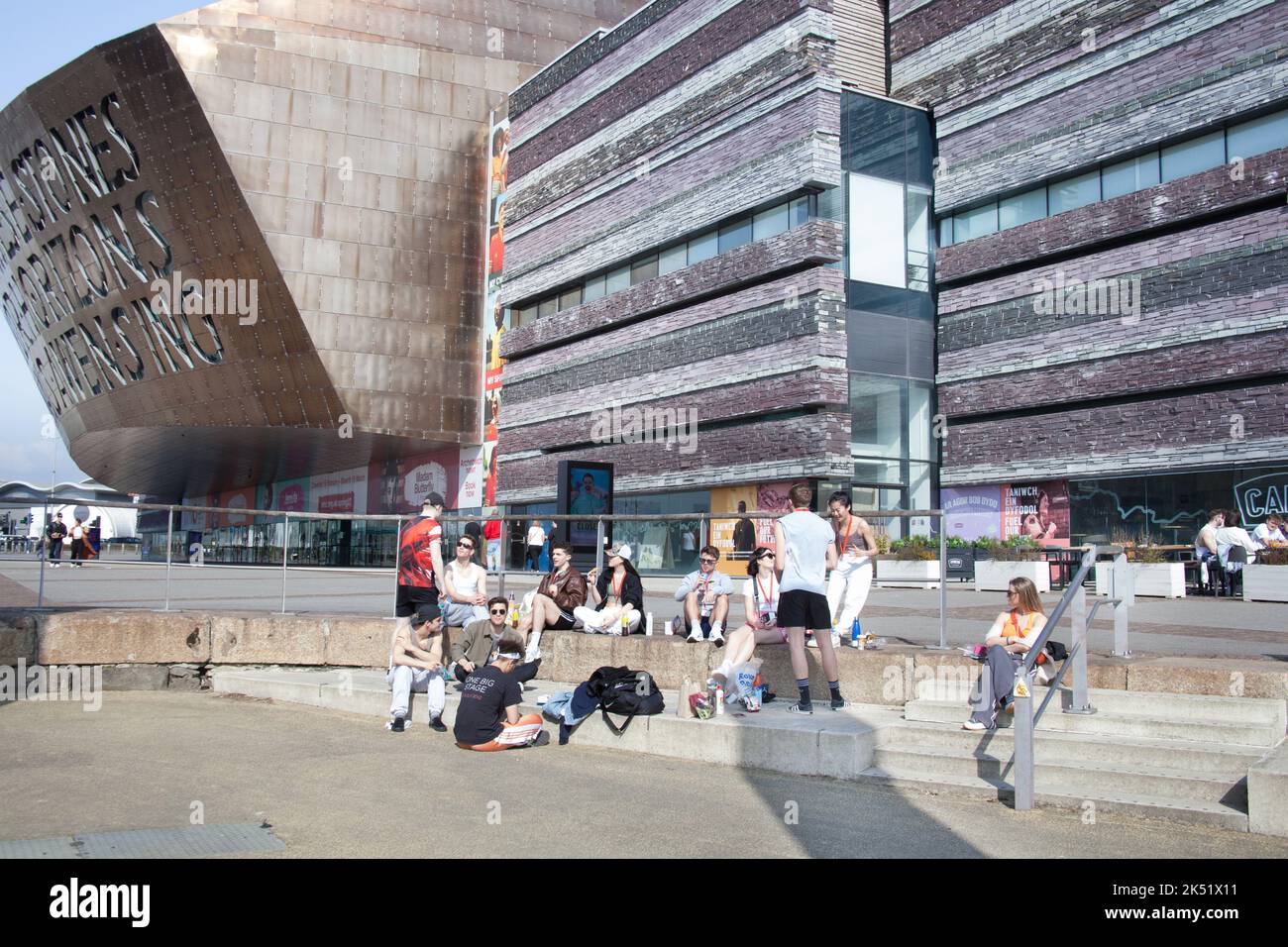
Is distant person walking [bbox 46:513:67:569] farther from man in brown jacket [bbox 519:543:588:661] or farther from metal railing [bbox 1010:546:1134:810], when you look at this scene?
metal railing [bbox 1010:546:1134:810]

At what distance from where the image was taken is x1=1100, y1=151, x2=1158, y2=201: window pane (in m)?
26.2

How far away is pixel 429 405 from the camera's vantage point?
4378cm

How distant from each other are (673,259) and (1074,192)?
42.7ft

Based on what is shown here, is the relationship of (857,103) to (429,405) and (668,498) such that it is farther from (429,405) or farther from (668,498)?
(429,405)

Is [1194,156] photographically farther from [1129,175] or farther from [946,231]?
[946,231]

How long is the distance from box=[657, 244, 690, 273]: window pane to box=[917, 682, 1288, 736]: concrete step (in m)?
28.3

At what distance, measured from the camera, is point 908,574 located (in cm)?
1497

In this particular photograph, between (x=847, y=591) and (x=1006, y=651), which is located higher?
(x=847, y=591)

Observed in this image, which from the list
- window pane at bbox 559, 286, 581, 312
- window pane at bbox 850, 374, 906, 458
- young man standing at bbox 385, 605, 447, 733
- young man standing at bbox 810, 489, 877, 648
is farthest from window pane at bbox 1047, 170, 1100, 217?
young man standing at bbox 385, 605, 447, 733

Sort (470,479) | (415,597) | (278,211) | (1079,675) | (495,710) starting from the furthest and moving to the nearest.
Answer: (470,479)
(278,211)
(415,597)
(495,710)
(1079,675)

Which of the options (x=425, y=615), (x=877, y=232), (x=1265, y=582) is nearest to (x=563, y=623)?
(x=425, y=615)

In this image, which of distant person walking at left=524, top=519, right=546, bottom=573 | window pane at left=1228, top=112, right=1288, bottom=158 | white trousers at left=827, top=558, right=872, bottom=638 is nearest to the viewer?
white trousers at left=827, top=558, right=872, bottom=638

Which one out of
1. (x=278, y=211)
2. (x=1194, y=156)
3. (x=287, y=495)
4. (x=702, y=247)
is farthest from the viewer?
(x=287, y=495)
